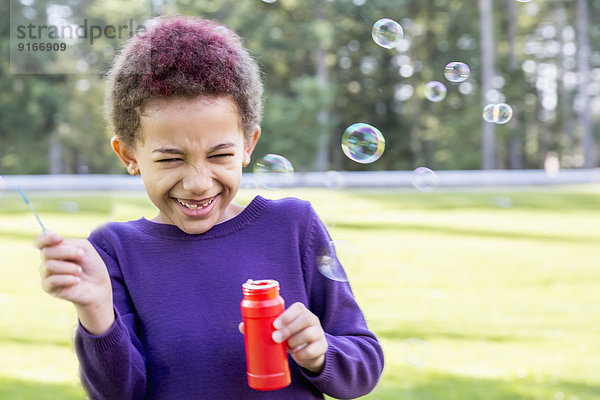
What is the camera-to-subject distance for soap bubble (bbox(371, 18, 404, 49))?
8.05 ft

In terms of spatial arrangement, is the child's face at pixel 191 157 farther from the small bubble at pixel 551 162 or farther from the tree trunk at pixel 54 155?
the small bubble at pixel 551 162

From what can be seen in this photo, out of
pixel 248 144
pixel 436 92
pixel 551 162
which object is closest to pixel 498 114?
pixel 436 92

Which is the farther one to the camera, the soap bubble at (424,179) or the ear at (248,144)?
the soap bubble at (424,179)

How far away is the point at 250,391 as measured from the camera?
116 cm

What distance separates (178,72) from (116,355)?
45 centimetres

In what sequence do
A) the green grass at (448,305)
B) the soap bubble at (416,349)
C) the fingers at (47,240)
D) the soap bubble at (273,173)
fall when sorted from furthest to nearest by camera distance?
the soap bubble at (416,349), the green grass at (448,305), the soap bubble at (273,173), the fingers at (47,240)

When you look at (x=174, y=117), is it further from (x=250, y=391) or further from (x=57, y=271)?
(x=250, y=391)

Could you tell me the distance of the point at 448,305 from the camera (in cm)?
508

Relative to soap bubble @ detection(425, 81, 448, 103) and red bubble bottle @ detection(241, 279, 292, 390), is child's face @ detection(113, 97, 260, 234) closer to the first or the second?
red bubble bottle @ detection(241, 279, 292, 390)

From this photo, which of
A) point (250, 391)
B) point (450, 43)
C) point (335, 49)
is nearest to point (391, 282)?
point (250, 391)

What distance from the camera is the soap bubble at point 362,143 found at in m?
2.36

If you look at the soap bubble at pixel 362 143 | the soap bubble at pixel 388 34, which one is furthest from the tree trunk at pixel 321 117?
the soap bubble at pixel 362 143

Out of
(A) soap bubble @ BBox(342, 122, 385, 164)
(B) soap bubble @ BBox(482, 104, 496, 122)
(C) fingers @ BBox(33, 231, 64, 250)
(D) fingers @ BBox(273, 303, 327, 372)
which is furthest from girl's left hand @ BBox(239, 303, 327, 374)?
(B) soap bubble @ BBox(482, 104, 496, 122)

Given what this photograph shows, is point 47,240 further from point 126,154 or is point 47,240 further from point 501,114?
point 501,114
